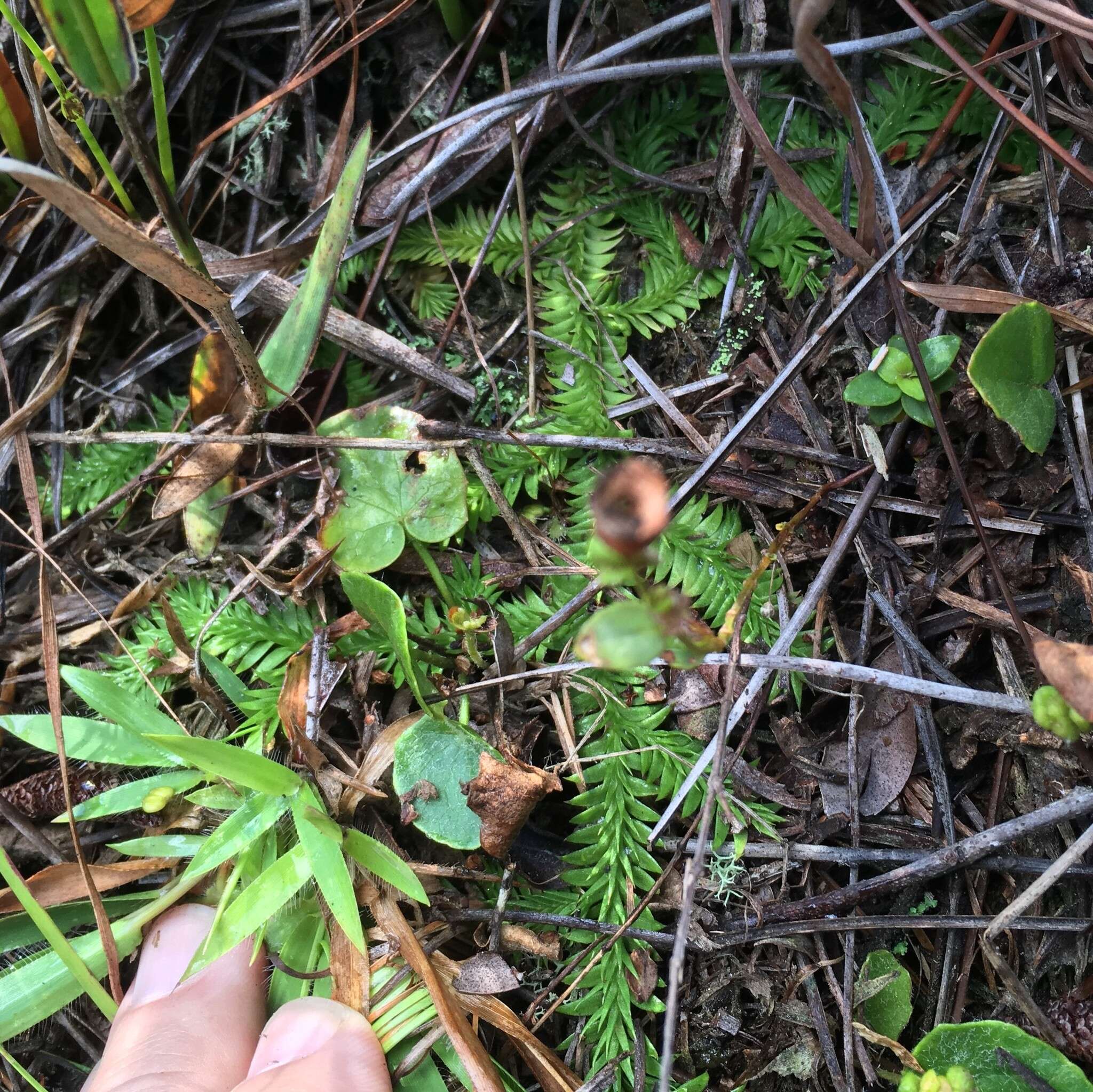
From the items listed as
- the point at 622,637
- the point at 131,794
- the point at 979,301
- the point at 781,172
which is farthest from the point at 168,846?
the point at 979,301

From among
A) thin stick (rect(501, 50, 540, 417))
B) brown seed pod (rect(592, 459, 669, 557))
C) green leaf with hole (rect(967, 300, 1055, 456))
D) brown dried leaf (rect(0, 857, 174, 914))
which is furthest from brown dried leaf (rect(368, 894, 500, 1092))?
green leaf with hole (rect(967, 300, 1055, 456))

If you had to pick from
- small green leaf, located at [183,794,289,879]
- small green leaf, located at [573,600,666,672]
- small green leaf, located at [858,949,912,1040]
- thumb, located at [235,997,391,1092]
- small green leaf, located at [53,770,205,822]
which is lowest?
small green leaf, located at [858,949,912,1040]

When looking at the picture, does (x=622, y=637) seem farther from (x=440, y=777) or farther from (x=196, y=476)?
(x=196, y=476)

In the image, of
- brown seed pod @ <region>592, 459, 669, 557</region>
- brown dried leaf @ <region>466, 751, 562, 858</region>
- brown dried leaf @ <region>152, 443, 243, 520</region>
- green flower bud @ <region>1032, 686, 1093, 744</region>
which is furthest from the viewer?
brown dried leaf @ <region>152, 443, 243, 520</region>

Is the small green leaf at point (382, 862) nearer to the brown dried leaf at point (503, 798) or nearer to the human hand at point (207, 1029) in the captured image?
the brown dried leaf at point (503, 798)

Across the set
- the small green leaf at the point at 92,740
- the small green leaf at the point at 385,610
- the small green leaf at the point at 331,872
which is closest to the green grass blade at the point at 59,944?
the small green leaf at the point at 92,740

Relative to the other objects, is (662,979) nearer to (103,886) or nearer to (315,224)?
(103,886)

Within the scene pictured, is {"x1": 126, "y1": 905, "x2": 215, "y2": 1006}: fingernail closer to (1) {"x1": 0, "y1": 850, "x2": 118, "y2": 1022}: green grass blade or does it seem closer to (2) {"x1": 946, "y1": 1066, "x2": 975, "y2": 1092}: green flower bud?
(1) {"x1": 0, "y1": 850, "x2": 118, "y2": 1022}: green grass blade
